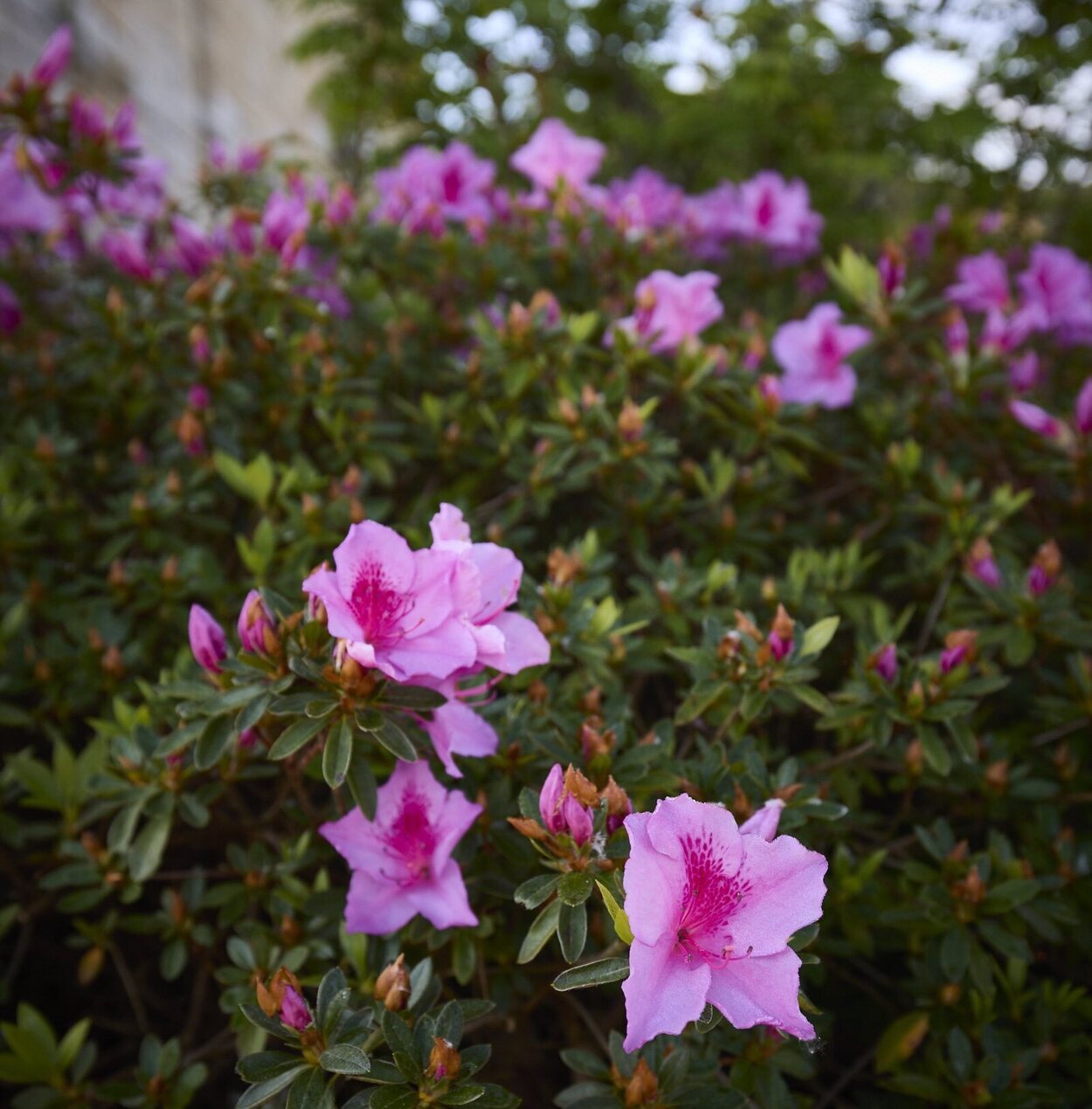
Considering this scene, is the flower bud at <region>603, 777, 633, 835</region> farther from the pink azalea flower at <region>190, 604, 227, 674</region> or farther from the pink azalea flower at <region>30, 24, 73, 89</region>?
the pink azalea flower at <region>30, 24, 73, 89</region>

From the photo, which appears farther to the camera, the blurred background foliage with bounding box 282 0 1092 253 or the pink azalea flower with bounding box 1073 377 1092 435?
the blurred background foliage with bounding box 282 0 1092 253

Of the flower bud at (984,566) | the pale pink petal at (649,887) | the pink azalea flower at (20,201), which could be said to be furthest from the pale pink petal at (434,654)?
the pink azalea flower at (20,201)

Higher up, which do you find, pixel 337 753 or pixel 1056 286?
pixel 1056 286

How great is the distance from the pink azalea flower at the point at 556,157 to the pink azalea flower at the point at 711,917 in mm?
1771

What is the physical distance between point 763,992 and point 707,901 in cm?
8

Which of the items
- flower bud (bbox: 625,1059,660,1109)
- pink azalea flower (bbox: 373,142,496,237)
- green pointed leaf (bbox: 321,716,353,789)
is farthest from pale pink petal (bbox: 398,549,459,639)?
pink azalea flower (bbox: 373,142,496,237)

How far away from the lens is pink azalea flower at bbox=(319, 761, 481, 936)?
0.99 metres

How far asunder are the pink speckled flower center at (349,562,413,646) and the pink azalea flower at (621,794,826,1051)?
291mm

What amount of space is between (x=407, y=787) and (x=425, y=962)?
172 millimetres

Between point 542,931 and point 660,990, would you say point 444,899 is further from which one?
point 660,990

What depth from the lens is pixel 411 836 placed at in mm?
1007

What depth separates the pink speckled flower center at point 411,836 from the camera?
100 centimetres

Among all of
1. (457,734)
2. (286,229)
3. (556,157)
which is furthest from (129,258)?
(457,734)

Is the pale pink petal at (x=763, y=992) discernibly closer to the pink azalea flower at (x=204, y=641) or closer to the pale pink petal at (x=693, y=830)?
the pale pink petal at (x=693, y=830)
